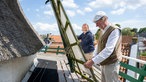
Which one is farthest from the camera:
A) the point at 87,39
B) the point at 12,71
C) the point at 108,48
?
the point at 87,39

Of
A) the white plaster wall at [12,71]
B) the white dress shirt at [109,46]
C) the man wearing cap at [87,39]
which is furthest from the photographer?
the man wearing cap at [87,39]

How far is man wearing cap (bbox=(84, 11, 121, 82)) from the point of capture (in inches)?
148

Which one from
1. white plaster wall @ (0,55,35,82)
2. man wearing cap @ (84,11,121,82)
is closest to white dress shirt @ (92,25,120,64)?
man wearing cap @ (84,11,121,82)

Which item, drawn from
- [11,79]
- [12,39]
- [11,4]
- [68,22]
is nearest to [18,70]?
[11,79]

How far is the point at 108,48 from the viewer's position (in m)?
3.74

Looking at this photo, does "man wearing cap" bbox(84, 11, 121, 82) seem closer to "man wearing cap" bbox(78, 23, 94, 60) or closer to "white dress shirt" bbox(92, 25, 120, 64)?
"white dress shirt" bbox(92, 25, 120, 64)

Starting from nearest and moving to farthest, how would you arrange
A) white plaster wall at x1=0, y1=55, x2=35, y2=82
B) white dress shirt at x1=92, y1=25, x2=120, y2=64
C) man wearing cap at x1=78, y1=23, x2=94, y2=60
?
white dress shirt at x1=92, y1=25, x2=120, y2=64, white plaster wall at x1=0, y1=55, x2=35, y2=82, man wearing cap at x1=78, y1=23, x2=94, y2=60

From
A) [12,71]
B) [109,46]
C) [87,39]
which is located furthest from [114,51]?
[12,71]

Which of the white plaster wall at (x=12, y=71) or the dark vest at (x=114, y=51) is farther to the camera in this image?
the white plaster wall at (x=12, y=71)

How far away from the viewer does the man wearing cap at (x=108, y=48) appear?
12.4 feet

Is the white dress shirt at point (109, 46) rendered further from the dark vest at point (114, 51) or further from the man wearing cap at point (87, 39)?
the man wearing cap at point (87, 39)

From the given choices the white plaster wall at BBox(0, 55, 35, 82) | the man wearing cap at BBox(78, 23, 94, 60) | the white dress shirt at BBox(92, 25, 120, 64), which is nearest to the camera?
the white dress shirt at BBox(92, 25, 120, 64)

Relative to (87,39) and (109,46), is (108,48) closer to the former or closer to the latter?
(109,46)

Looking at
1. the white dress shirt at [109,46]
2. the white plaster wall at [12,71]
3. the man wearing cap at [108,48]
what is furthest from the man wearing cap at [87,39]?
the white dress shirt at [109,46]
